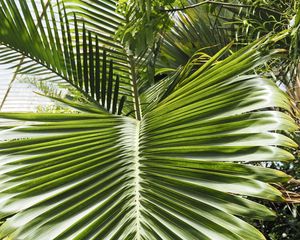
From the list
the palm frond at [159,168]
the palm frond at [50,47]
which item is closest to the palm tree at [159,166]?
the palm frond at [159,168]

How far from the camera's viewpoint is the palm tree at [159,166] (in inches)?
38.4

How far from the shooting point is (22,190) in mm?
1074

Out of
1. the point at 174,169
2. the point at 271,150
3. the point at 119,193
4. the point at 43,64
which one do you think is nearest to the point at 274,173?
the point at 271,150

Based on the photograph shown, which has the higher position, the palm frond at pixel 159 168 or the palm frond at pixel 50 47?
the palm frond at pixel 50 47

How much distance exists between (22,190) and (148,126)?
0.43 m

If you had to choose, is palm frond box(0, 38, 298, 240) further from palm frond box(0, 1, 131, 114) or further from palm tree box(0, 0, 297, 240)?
palm frond box(0, 1, 131, 114)

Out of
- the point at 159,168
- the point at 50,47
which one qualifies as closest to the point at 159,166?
the point at 159,168

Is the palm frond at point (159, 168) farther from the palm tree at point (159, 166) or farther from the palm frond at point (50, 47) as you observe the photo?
the palm frond at point (50, 47)

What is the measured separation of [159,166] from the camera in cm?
114

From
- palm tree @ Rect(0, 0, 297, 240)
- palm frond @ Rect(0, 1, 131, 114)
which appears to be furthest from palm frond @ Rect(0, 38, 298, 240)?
palm frond @ Rect(0, 1, 131, 114)

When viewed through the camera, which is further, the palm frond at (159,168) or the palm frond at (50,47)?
the palm frond at (50,47)

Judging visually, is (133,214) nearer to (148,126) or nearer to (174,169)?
(174,169)

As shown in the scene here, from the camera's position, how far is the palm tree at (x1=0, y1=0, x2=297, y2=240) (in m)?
0.98

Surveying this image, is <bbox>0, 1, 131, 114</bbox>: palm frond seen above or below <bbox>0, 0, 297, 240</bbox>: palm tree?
above
